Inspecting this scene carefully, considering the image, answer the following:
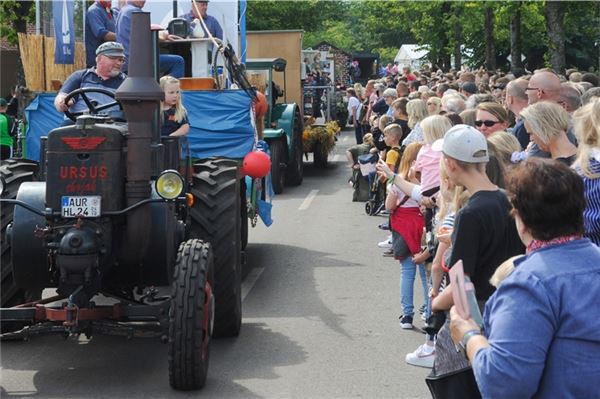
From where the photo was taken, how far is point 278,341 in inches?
328

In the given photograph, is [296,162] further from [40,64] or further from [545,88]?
[545,88]

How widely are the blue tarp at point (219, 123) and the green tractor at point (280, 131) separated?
684cm

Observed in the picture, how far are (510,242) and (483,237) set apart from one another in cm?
17

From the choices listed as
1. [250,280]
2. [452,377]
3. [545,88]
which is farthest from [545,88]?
[452,377]

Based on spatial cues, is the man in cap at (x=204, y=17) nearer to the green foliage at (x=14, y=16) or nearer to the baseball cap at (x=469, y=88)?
the baseball cap at (x=469, y=88)

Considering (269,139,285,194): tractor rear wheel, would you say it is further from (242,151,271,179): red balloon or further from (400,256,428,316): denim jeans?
(400,256,428,316): denim jeans

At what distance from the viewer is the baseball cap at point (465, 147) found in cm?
518

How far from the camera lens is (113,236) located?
22.9ft

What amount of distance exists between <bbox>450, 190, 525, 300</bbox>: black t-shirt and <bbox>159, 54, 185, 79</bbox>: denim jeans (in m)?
6.27

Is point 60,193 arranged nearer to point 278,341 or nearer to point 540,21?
point 278,341

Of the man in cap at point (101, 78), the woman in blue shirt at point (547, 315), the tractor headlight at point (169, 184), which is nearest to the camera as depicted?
the woman in blue shirt at point (547, 315)

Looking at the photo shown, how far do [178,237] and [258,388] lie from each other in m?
1.15

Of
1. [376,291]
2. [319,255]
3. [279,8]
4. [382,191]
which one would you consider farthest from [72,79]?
[279,8]

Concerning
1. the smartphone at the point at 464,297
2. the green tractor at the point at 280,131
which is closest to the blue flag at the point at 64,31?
the green tractor at the point at 280,131
